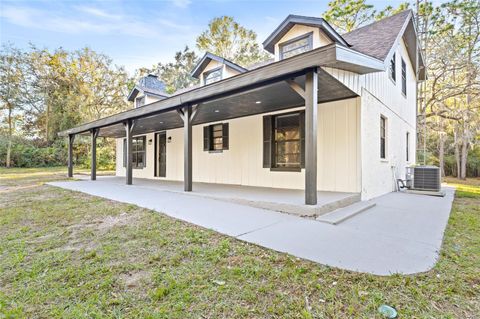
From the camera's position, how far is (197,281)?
6.63 feet

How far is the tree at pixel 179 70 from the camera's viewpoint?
25.1 meters

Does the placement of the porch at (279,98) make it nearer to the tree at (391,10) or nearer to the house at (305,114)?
the house at (305,114)

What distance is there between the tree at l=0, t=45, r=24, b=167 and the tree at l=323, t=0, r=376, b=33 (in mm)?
22320

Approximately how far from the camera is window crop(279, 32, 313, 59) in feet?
19.9

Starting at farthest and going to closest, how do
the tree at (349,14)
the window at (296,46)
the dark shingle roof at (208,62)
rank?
the tree at (349,14)
the dark shingle roof at (208,62)
the window at (296,46)

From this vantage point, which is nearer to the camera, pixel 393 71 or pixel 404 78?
pixel 393 71

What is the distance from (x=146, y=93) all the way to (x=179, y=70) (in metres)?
16.4

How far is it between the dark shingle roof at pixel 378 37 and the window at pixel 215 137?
14.6 ft

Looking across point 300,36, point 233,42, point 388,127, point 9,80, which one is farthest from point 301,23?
point 9,80

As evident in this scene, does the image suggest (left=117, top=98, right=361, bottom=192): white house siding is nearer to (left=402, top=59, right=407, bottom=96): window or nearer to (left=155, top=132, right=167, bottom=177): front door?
(left=155, top=132, right=167, bottom=177): front door

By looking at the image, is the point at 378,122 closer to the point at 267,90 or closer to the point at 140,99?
the point at 267,90

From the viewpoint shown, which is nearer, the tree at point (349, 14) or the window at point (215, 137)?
the window at point (215, 137)

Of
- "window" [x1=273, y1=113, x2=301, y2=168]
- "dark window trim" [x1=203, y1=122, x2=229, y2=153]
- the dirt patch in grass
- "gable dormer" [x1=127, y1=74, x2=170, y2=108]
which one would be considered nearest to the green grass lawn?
the dirt patch in grass

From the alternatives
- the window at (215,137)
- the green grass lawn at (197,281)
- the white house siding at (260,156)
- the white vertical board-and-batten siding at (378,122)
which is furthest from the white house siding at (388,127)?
the window at (215,137)
